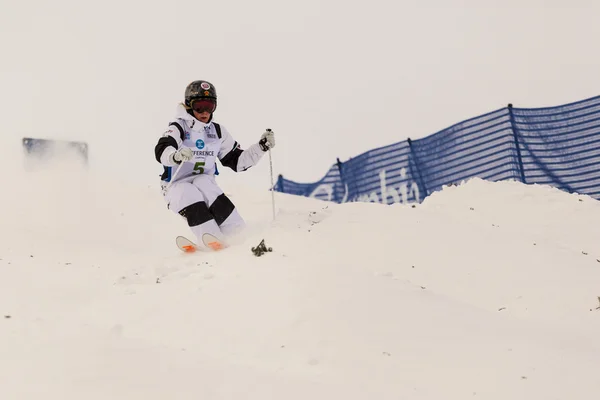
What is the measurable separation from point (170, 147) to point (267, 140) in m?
1.33

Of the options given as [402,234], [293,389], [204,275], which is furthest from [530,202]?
[293,389]

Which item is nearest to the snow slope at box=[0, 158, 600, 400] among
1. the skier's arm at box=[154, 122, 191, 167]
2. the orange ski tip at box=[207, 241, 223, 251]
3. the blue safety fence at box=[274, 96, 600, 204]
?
the orange ski tip at box=[207, 241, 223, 251]

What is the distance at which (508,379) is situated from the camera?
3.40 metres

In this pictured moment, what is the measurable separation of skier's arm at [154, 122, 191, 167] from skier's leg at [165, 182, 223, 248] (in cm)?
35

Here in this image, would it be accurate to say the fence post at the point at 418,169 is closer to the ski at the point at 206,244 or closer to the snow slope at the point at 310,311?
the snow slope at the point at 310,311

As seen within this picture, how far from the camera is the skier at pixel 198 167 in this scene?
23.8 feet

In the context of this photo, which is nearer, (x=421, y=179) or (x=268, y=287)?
(x=268, y=287)

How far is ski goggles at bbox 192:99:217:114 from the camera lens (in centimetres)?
736

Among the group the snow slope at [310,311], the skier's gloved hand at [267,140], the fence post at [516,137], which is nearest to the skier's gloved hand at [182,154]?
the snow slope at [310,311]

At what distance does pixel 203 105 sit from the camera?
7.38 metres

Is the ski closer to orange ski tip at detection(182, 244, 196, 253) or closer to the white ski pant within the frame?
orange ski tip at detection(182, 244, 196, 253)

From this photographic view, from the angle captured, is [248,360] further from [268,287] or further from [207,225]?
[207,225]

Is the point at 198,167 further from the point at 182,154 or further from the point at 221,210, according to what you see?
the point at 182,154

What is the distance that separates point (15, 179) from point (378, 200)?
7.01 meters
